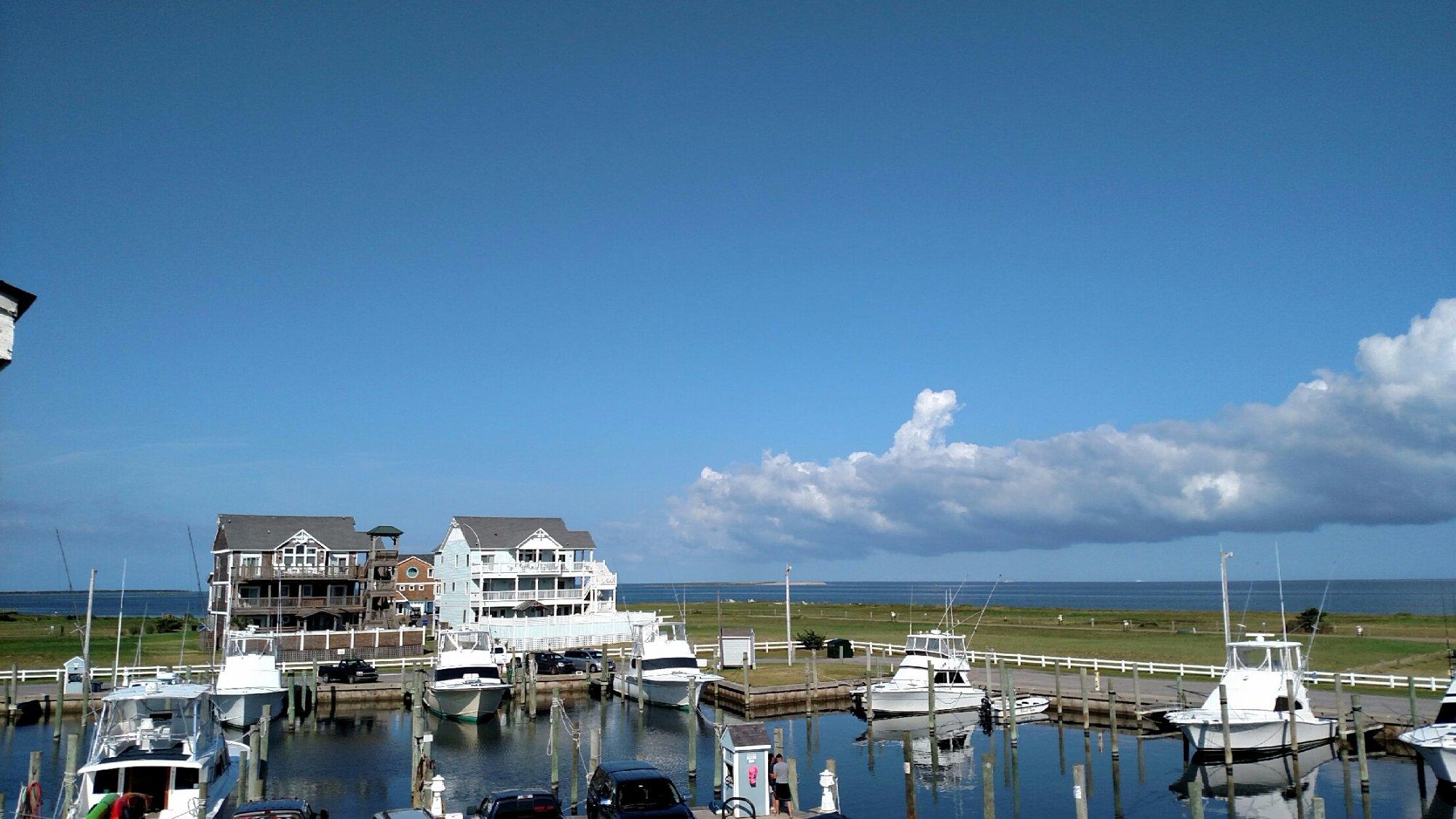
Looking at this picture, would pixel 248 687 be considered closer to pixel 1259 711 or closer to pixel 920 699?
pixel 920 699

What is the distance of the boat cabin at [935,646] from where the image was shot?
166 ft

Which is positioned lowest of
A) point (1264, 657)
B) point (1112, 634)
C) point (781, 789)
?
point (781, 789)

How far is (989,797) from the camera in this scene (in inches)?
1007

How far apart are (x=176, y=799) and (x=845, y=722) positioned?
30577 millimetres

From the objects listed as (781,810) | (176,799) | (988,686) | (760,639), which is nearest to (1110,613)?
(760,639)

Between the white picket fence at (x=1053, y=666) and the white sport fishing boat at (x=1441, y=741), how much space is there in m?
9.92

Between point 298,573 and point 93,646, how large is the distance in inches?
731

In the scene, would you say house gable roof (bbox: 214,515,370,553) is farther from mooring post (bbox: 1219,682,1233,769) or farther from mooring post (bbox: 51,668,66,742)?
mooring post (bbox: 1219,682,1233,769)

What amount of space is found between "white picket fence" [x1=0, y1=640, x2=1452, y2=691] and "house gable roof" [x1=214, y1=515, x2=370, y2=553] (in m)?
14.1

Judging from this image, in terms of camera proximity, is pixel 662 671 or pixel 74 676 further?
pixel 662 671

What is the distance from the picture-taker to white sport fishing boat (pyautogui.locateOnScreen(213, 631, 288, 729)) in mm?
47656

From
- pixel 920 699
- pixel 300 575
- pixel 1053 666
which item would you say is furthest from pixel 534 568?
pixel 920 699

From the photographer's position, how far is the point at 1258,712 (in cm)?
3834

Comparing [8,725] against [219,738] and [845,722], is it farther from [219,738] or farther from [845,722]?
[845,722]
